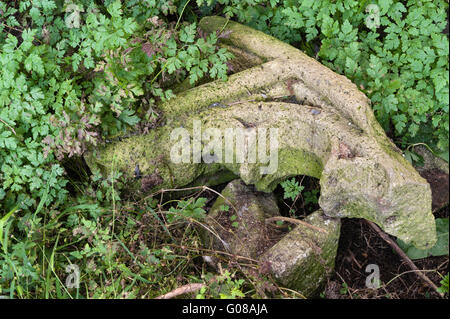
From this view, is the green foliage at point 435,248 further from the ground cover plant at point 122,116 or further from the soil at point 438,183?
the soil at point 438,183

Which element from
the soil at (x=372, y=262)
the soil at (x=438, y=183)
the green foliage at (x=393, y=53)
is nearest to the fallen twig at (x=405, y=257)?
the soil at (x=372, y=262)

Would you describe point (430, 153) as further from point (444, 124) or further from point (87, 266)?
point (87, 266)

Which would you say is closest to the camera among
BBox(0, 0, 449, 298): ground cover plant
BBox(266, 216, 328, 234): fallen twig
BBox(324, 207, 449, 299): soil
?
BBox(0, 0, 449, 298): ground cover plant

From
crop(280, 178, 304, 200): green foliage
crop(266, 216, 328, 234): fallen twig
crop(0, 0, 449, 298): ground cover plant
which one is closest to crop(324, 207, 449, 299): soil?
crop(0, 0, 449, 298): ground cover plant

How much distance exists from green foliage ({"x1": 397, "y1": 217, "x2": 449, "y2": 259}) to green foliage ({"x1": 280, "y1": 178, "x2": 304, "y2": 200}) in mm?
967

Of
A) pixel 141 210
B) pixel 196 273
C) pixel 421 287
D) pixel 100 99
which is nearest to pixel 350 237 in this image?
pixel 421 287

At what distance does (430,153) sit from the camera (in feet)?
12.6

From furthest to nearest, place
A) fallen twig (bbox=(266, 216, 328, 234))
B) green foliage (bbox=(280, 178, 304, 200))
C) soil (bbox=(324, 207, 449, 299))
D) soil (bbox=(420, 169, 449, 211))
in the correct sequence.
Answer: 1. soil (bbox=(420, 169, 449, 211))
2. green foliage (bbox=(280, 178, 304, 200))
3. soil (bbox=(324, 207, 449, 299))
4. fallen twig (bbox=(266, 216, 328, 234))

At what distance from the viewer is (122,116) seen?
10.7 feet

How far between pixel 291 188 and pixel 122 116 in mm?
1574

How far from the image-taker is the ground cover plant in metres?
3.03

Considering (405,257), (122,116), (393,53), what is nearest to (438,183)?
(405,257)

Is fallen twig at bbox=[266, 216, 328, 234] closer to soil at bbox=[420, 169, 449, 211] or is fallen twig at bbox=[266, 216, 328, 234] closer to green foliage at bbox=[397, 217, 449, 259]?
green foliage at bbox=[397, 217, 449, 259]

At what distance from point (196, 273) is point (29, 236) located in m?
1.27
